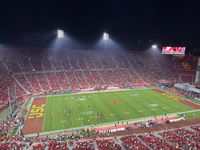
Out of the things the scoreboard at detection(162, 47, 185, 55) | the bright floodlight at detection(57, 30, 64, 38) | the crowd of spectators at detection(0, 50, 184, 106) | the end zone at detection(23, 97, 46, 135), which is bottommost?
the end zone at detection(23, 97, 46, 135)

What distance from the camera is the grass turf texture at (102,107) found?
28641mm

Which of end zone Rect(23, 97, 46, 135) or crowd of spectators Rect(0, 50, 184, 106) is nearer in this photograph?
end zone Rect(23, 97, 46, 135)

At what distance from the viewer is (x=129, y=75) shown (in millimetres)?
66500

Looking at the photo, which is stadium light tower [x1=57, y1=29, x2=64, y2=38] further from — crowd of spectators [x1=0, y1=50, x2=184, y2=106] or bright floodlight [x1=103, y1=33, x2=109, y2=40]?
bright floodlight [x1=103, y1=33, x2=109, y2=40]

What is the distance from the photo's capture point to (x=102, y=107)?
3550cm

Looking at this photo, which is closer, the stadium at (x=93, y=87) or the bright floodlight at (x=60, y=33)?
the stadium at (x=93, y=87)

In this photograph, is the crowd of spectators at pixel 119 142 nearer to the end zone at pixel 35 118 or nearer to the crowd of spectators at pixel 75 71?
the end zone at pixel 35 118

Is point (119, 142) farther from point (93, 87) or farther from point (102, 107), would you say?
point (93, 87)

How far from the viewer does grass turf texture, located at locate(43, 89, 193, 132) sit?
2864 cm

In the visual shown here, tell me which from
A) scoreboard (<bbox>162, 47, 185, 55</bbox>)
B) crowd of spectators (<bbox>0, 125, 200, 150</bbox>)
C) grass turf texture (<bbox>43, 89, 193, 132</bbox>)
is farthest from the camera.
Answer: scoreboard (<bbox>162, 47, 185, 55</bbox>)

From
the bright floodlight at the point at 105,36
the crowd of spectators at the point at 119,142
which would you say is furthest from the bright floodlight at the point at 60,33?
the crowd of spectators at the point at 119,142

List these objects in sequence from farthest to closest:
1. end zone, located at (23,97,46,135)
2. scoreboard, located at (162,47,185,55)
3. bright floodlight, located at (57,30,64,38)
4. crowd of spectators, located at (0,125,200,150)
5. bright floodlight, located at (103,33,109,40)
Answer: bright floodlight, located at (103,33,109,40) → bright floodlight, located at (57,30,64,38) → scoreboard, located at (162,47,185,55) → end zone, located at (23,97,46,135) → crowd of spectators, located at (0,125,200,150)

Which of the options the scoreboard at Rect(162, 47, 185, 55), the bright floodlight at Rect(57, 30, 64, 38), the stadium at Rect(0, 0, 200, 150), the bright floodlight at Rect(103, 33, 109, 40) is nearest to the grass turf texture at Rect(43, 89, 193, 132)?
the stadium at Rect(0, 0, 200, 150)

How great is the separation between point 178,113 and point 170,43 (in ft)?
160
